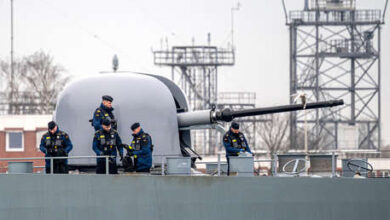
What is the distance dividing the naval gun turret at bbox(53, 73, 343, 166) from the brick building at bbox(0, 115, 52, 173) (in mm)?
26173

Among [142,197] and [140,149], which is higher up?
[140,149]

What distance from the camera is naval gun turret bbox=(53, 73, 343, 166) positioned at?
2011 centimetres

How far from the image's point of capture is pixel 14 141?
1853 inches

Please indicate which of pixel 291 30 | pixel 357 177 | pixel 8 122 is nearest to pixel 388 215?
pixel 357 177

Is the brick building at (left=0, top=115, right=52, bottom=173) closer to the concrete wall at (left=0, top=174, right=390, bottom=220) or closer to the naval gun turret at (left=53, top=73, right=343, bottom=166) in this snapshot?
the naval gun turret at (left=53, top=73, right=343, bottom=166)

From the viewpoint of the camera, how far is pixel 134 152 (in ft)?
61.4

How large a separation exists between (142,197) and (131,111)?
2.27 metres

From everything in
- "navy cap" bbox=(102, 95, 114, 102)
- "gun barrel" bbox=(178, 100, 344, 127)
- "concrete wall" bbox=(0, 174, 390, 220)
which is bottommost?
"concrete wall" bbox=(0, 174, 390, 220)

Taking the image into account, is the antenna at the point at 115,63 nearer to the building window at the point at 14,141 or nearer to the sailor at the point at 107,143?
the sailor at the point at 107,143

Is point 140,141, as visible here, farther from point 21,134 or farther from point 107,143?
point 21,134

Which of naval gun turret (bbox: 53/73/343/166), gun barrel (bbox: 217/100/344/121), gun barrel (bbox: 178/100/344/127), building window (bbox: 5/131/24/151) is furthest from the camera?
building window (bbox: 5/131/24/151)

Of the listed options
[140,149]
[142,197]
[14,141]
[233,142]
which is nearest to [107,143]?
[140,149]

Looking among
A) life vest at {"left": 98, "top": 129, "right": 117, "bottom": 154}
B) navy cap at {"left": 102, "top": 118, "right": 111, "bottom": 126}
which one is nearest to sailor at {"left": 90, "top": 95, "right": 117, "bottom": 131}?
life vest at {"left": 98, "top": 129, "right": 117, "bottom": 154}

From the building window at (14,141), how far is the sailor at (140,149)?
94.7 feet
